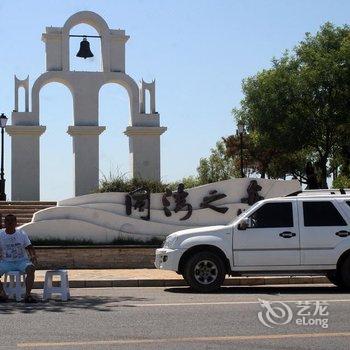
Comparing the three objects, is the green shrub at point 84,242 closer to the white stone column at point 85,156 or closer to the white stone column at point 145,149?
the white stone column at point 85,156

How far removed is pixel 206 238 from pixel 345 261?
2.64 metres

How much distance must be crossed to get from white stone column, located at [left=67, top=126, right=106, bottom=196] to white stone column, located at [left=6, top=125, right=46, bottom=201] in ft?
4.63

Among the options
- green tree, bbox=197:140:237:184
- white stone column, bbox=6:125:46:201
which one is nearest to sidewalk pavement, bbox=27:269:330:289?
white stone column, bbox=6:125:46:201

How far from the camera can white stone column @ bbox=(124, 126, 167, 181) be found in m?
33.7

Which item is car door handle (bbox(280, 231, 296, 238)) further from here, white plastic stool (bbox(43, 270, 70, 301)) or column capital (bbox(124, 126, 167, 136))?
column capital (bbox(124, 126, 167, 136))

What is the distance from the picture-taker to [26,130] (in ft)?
107

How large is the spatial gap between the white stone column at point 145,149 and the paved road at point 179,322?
18.5 m

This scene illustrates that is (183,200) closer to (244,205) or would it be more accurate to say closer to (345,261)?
(244,205)

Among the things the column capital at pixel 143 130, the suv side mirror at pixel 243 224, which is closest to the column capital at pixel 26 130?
the column capital at pixel 143 130

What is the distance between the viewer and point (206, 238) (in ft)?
52.0

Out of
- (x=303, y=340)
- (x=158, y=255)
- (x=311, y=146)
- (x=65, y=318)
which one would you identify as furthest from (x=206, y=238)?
(x=311, y=146)

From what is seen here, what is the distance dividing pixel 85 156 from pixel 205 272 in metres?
18.1

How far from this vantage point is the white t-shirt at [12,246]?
47.8 ft

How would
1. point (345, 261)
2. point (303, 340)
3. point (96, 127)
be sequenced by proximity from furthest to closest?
point (96, 127) < point (345, 261) < point (303, 340)
